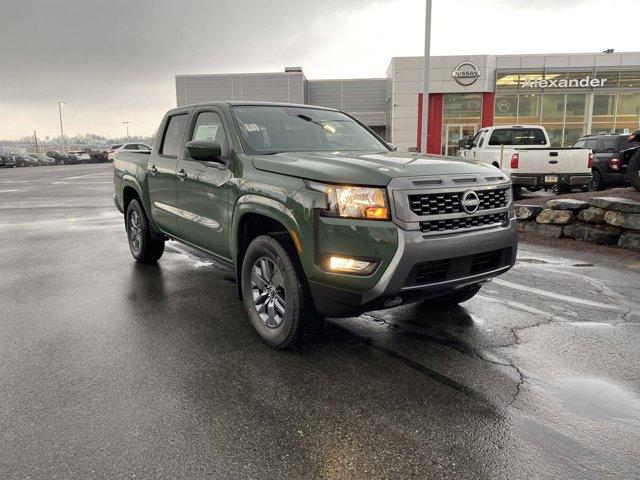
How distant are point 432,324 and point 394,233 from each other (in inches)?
63.0

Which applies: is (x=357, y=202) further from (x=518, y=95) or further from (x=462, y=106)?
(x=518, y=95)

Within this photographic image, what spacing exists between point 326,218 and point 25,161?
201ft

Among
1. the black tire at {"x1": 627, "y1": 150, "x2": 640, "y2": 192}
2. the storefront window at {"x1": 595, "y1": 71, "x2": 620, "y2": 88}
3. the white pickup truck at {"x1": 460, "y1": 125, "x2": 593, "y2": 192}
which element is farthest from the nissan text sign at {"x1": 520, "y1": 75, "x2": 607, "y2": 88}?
the black tire at {"x1": 627, "y1": 150, "x2": 640, "y2": 192}

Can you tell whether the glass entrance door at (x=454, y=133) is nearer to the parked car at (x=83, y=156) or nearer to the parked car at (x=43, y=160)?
the parked car at (x=83, y=156)

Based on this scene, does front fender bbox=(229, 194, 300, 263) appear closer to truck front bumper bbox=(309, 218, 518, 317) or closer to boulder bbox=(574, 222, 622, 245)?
truck front bumper bbox=(309, 218, 518, 317)

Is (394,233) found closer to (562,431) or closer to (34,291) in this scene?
(562,431)

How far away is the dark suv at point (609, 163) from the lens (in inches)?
546

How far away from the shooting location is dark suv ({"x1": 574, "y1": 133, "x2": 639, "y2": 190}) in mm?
13875

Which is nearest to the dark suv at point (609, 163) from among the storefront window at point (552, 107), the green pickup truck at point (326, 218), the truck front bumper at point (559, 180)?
the truck front bumper at point (559, 180)

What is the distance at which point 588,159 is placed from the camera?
482 inches

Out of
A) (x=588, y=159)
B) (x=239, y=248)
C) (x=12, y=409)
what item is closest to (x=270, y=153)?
(x=239, y=248)

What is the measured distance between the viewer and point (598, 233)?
7.81 m

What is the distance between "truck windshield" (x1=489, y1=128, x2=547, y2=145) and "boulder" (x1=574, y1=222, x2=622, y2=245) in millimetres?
6984

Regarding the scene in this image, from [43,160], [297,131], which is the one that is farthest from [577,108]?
[43,160]
